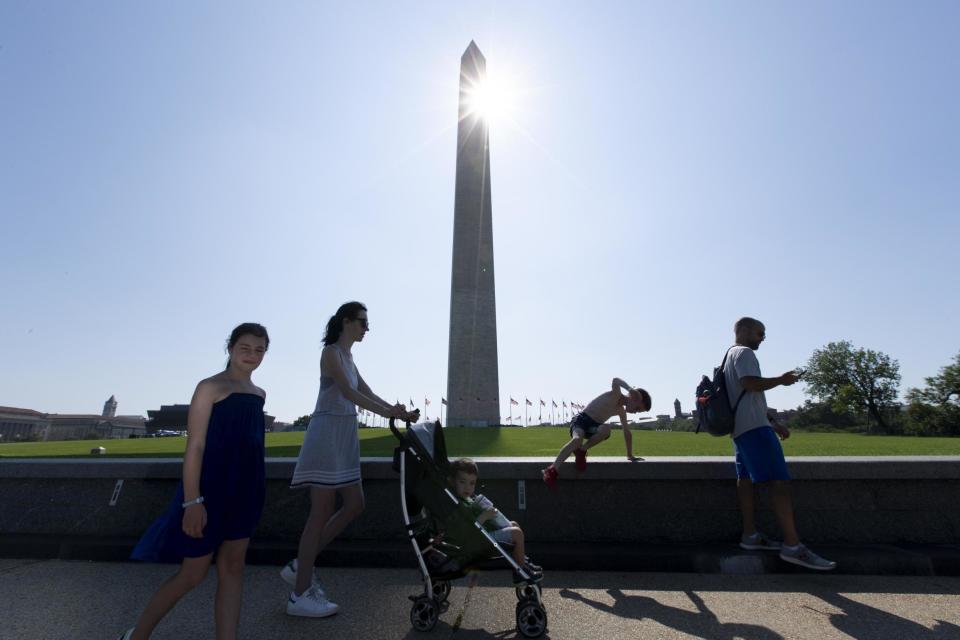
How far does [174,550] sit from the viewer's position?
6.67 ft

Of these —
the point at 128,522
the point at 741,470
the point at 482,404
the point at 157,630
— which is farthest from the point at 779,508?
the point at 482,404

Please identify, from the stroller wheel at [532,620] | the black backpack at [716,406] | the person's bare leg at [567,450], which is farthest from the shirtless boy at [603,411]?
the stroller wheel at [532,620]

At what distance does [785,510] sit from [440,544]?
244 centimetres

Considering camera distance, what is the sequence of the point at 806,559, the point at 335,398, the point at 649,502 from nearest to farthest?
the point at 335,398, the point at 806,559, the point at 649,502

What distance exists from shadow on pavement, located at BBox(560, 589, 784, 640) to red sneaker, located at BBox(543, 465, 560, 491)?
0.85 meters

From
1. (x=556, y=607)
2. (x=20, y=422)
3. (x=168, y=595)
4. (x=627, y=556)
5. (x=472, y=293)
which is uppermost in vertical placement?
(x=472, y=293)

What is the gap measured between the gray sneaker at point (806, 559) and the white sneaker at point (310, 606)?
2.99 m

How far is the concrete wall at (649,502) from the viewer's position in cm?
396

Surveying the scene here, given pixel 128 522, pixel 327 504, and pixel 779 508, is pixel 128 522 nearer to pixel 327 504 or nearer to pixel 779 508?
pixel 327 504

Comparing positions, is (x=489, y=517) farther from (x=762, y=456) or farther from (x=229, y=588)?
(x=762, y=456)

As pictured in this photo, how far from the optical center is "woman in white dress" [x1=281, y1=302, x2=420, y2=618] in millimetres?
2879

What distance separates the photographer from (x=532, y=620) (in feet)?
8.33

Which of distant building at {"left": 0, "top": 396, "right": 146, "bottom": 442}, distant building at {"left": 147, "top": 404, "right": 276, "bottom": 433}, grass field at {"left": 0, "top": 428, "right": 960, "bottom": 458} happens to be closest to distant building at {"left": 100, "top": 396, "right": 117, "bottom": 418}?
distant building at {"left": 0, "top": 396, "right": 146, "bottom": 442}

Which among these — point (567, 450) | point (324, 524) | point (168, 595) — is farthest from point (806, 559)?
point (168, 595)
